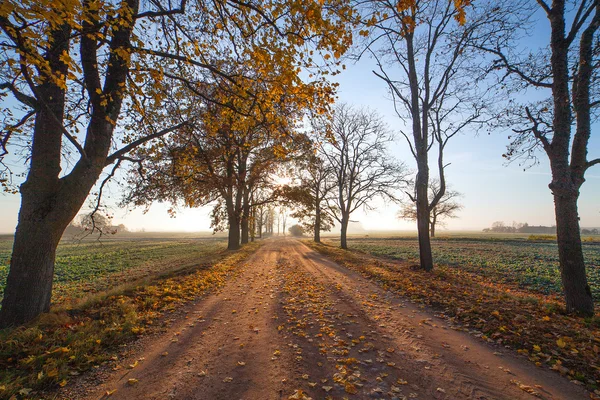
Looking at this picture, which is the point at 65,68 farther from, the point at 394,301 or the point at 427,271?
the point at 427,271

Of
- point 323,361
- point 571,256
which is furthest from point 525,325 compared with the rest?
point 323,361

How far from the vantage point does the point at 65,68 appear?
17.1 feet

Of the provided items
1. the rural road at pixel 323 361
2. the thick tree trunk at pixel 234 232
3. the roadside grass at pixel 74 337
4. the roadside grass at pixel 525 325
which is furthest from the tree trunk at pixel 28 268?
the thick tree trunk at pixel 234 232

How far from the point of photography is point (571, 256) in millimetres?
5879

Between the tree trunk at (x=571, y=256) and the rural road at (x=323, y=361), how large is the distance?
3.37 meters

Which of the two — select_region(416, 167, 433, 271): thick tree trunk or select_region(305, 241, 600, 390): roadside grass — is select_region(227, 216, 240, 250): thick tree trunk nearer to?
select_region(416, 167, 433, 271): thick tree trunk

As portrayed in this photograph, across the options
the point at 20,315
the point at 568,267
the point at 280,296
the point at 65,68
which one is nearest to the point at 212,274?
the point at 280,296

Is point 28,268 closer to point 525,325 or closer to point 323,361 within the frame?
point 323,361

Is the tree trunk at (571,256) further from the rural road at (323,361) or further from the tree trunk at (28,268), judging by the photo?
the tree trunk at (28,268)

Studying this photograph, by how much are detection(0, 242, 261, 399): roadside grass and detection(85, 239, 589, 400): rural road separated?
1.82 feet

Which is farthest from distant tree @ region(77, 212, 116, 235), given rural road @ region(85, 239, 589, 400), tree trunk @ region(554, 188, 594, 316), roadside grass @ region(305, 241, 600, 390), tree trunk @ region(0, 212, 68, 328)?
tree trunk @ region(554, 188, 594, 316)

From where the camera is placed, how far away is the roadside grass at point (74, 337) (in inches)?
125

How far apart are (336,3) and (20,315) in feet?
27.0

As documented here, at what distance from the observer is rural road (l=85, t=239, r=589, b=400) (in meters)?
3.13
